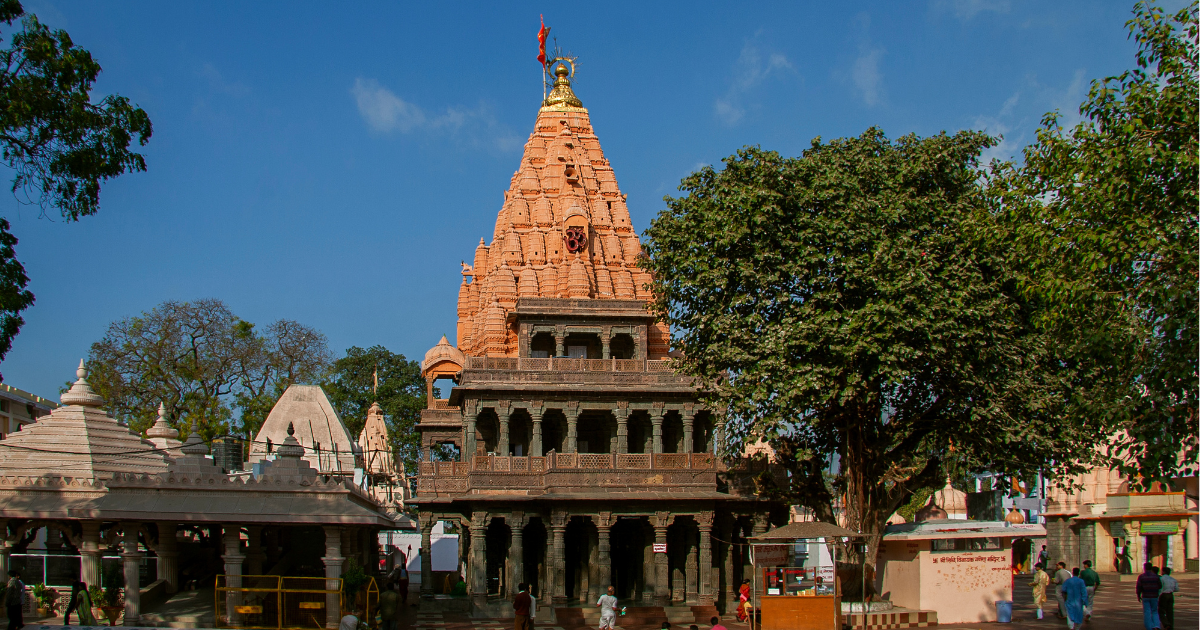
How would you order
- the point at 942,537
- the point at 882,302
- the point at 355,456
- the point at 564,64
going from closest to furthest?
the point at 882,302, the point at 942,537, the point at 355,456, the point at 564,64

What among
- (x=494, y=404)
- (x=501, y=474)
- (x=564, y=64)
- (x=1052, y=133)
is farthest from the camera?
(x=564, y=64)

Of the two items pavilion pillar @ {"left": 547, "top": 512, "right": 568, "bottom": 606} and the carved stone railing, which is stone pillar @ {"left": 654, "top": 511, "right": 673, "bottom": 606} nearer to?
pavilion pillar @ {"left": 547, "top": 512, "right": 568, "bottom": 606}

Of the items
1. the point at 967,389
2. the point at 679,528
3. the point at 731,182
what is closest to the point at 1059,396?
the point at 967,389

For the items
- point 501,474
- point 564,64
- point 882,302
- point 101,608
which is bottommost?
point 101,608

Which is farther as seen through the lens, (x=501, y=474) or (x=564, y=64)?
(x=564, y=64)

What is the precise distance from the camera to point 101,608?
23500mm

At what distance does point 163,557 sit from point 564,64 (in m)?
35.2

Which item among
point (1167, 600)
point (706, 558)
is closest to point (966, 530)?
point (1167, 600)

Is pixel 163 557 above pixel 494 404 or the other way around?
the other way around

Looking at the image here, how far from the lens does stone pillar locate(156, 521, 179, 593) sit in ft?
80.0

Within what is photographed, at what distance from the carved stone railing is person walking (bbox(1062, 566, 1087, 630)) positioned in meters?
15.3

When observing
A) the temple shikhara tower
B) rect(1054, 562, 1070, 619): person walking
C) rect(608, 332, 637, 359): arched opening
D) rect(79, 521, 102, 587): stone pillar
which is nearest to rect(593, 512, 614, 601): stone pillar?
the temple shikhara tower

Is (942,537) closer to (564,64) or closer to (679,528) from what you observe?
(679,528)

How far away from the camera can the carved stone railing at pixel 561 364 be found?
3525cm
